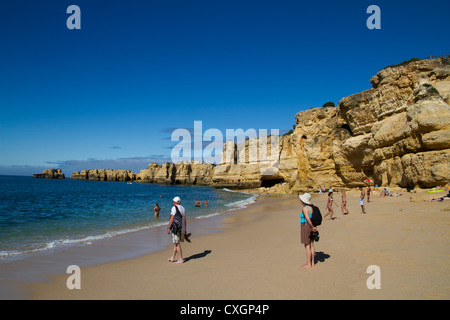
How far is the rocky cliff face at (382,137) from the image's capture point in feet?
58.8

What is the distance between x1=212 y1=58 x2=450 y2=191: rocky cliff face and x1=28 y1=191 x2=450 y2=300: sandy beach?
1142cm

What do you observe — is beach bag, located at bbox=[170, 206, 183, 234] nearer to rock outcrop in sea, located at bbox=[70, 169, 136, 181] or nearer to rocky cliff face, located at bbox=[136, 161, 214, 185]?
rocky cliff face, located at bbox=[136, 161, 214, 185]

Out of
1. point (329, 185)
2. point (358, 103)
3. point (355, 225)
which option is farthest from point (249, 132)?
point (355, 225)

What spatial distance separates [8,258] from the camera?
7852mm

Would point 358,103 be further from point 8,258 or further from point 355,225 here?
point 8,258

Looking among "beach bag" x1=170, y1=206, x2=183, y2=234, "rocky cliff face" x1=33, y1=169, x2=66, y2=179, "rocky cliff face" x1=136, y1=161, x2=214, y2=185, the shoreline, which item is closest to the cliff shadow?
"beach bag" x1=170, y1=206, x2=183, y2=234

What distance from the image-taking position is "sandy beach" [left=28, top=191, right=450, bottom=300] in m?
4.57

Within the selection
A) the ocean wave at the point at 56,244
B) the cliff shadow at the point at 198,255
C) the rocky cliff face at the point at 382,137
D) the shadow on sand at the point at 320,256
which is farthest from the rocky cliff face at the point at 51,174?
the shadow on sand at the point at 320,256

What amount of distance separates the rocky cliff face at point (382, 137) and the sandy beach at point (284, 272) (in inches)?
450

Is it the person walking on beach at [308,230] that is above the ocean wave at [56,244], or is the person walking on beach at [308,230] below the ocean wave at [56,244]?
above

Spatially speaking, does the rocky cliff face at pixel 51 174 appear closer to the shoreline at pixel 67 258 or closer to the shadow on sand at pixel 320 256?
the shoreline at pixel 67 258
